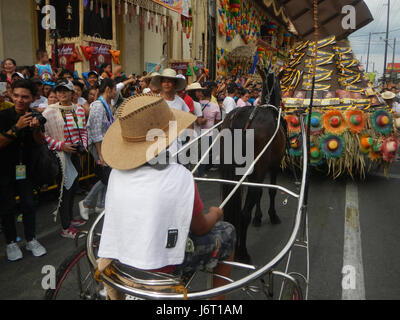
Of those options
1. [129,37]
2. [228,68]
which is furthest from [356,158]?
[228,68]

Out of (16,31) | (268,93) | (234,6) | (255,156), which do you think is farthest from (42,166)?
(234,6)

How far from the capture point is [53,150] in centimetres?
404

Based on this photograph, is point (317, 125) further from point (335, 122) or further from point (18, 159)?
point (18, 159)

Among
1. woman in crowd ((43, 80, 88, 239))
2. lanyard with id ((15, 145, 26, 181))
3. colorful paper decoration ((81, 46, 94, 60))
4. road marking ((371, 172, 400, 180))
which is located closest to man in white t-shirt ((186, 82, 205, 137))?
woman in crowd ((43, 80, 88, 239))

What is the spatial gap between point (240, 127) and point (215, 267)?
193 cm

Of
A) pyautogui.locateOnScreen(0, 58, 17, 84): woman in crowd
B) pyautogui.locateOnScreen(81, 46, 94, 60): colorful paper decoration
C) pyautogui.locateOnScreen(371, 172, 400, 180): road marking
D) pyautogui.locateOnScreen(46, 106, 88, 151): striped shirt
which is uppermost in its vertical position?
pyautogui.locateOnScreen(81, 46, 94, 60): colorful paper decoration

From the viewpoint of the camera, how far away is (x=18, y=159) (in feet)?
11.4

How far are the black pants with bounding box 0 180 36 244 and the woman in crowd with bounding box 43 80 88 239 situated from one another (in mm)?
443

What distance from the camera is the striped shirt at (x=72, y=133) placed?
4012mm

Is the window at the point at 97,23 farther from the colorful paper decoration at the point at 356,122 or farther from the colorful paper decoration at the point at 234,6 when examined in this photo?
the colorful paper decoration at the point at 356,122

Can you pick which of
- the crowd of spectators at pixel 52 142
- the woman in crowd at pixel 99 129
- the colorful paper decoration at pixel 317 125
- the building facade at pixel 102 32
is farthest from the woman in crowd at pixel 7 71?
the colorful paper decoration at pixel 317 125

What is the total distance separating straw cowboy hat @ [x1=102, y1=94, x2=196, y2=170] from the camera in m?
1.77

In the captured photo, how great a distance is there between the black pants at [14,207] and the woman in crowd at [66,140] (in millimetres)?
443

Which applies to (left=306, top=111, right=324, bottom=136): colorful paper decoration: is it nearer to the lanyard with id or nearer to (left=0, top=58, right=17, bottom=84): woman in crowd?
the lanyard with id
